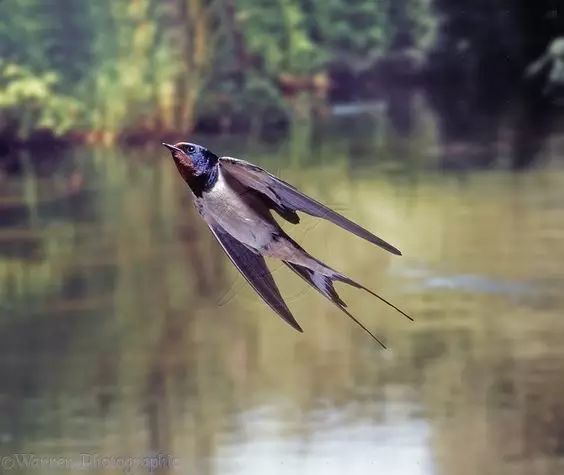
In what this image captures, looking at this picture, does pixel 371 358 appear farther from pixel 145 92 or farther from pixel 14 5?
pixel 14 5

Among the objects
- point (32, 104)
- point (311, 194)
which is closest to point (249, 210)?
point (311, 194)

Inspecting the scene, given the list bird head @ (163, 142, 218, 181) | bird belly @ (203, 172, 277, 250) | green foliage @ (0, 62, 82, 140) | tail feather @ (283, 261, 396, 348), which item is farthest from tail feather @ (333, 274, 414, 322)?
green foliage @ (0, 62, 82, 140)

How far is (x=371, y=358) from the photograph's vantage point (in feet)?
5.55

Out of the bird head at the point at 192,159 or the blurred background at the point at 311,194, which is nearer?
the bird head at the point at 192,159

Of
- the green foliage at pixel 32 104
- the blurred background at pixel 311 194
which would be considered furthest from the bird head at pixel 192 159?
the green foliage at pixel 32 104

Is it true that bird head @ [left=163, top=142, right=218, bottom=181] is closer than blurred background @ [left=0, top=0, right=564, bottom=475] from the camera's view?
Yes

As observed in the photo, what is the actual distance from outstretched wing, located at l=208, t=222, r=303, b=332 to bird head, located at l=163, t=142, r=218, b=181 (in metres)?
0.08

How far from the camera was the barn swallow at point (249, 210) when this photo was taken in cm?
149

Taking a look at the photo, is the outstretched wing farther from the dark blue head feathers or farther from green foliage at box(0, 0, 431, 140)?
green foliage at box(0, 0, 431, 140)

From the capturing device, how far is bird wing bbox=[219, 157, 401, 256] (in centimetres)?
150

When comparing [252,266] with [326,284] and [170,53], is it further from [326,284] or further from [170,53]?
[170,53]

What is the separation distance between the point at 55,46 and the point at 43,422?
584 millimetres

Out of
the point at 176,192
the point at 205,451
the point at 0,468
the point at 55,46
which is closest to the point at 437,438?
the point at 205,451

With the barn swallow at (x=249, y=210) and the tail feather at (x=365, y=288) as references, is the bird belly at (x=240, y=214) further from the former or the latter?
the tail feather at (x=365, y=288)
